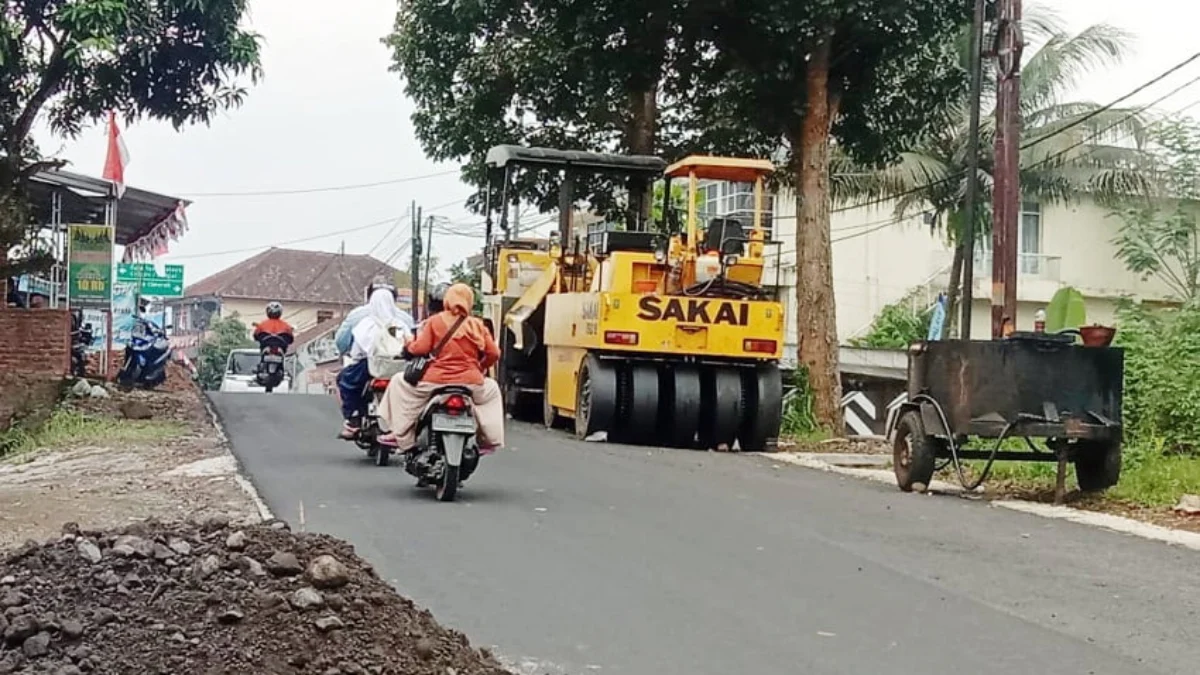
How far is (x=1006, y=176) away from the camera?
1495 centimetres

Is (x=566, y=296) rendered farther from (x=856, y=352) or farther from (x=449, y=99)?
(x=856, y=352)

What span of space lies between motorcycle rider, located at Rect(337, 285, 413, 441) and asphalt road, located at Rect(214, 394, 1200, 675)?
1.51 feet

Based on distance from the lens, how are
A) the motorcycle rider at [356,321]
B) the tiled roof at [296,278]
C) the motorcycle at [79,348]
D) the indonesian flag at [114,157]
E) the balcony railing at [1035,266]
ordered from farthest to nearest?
the tiled roof at [296,278]
the balcony railing at [1035,266]
the indonesian flag at [114,157]
the motorcycle at [79,348]
the motorcycle rider at [356,321]

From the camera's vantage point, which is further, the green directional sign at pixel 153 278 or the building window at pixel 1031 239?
the building window at pixel 1031 239

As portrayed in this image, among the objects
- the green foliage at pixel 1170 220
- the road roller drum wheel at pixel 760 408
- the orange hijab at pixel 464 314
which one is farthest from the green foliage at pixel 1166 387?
the green foliage at pixel 1170 220

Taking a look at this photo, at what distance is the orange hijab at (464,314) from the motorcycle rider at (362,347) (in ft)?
5.72

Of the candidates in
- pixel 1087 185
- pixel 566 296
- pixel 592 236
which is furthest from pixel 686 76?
pixel 1087 185

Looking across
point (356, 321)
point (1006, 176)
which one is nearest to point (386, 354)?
point (356, 321)

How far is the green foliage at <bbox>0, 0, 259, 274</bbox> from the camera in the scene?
56.9ft

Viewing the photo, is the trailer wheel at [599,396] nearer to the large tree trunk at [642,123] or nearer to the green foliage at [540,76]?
the green foliage at [540,76]

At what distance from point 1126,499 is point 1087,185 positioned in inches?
889

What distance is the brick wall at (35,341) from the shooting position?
59.7 ft

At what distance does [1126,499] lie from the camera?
1158 centimetres

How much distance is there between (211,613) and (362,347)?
Result: 7.03 meters
